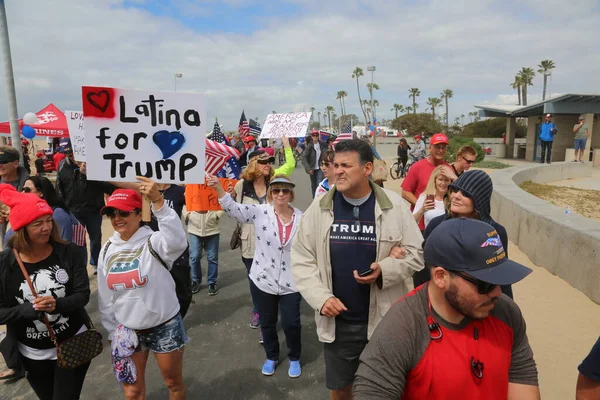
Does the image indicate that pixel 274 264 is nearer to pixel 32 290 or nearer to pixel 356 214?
pixel 356 214

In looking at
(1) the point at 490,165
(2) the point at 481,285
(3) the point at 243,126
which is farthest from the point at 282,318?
(1) the point at 490,165

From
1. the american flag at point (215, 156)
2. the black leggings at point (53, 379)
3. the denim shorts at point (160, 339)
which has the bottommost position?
the black leggings at point (53, 379)

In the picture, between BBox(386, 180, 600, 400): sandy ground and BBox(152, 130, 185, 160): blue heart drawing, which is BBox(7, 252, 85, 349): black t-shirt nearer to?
BBox(152, 130, 185, 160): blue heart drawing

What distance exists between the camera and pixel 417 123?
5094 cm

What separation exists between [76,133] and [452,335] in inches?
220

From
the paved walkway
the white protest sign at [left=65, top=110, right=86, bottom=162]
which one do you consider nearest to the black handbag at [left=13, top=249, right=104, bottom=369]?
the paved walkway

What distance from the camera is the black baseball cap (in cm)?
147

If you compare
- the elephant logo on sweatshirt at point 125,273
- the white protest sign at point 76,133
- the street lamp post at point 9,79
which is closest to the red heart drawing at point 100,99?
the elephant logo on sweatshirt at point 125,273

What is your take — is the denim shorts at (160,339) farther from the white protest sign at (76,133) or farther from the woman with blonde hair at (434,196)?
the white protest sign at (76,133)

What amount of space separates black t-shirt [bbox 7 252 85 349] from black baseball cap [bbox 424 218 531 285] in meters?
2.39

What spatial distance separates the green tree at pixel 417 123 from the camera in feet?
159

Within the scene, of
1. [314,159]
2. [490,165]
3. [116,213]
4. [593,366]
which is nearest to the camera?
[593,366]

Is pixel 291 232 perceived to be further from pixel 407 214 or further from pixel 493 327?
pixel 493 327

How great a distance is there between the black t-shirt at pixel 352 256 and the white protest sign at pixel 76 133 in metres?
4.01
